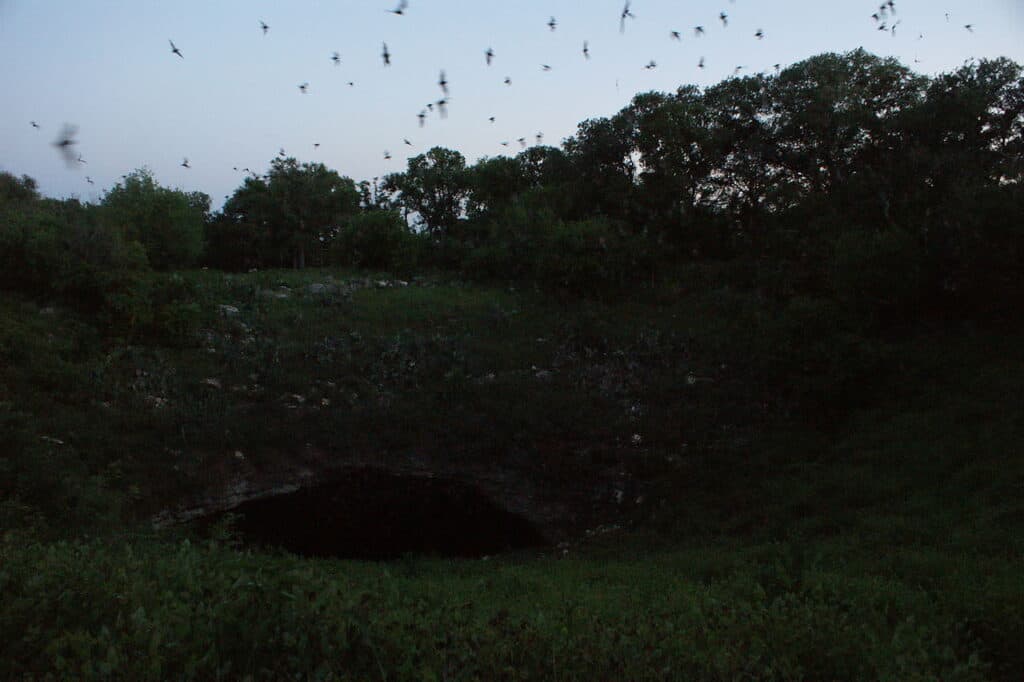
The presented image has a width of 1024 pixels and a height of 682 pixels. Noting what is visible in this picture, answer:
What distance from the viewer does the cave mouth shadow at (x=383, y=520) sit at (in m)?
16.6

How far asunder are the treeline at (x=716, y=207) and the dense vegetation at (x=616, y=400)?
0.51ft

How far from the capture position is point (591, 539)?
1595 cm

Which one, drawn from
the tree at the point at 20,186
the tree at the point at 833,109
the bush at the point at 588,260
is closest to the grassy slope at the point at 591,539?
the bush at the point at 588,260

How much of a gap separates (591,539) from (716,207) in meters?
25.0

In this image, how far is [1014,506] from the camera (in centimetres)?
1159

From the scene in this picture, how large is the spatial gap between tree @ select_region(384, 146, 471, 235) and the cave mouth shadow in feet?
108

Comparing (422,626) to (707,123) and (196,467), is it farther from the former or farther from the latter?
(707,123)

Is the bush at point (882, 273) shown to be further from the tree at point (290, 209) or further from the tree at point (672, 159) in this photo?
the tree at point (290, 209)

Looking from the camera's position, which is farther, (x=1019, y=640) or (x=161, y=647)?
(x=1019, y=640)

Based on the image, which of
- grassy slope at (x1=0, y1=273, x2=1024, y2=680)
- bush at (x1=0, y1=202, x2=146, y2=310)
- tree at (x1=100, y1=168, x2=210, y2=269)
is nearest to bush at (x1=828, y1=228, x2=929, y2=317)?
grassy slope at (x1=0, y1=273, x2=1024, y2=680)

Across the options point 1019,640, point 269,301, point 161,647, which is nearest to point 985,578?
point 1019,640

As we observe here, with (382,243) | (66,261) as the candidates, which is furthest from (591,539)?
(382,243)

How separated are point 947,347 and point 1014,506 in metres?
8.96

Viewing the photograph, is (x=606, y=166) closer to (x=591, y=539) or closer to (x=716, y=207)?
(x=716, y=207)
